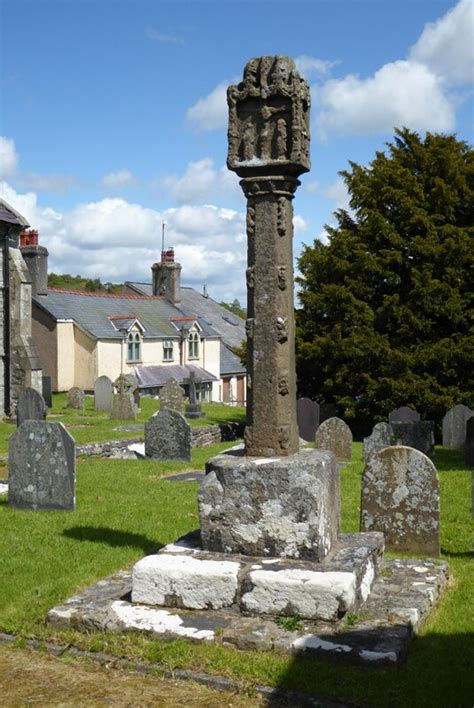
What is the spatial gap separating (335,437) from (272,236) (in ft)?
32.2

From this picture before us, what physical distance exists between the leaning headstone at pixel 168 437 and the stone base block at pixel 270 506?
906 cm

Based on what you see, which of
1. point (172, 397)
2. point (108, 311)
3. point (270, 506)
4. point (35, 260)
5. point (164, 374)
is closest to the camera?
point (270, 506)

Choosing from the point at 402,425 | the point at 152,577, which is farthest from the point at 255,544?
the point at 402,425

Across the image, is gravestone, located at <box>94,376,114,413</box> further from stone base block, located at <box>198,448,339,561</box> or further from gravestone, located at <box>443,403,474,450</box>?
stone base block, located at <box>198,448,339,561</box>

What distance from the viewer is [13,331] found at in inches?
1075

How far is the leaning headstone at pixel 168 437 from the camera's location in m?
15.5

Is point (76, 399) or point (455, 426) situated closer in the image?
point (455, 426)

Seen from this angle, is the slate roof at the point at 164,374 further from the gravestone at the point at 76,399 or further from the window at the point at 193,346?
the gravestone at the point at 76,399

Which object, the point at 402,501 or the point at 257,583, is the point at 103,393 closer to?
the point at 402,501

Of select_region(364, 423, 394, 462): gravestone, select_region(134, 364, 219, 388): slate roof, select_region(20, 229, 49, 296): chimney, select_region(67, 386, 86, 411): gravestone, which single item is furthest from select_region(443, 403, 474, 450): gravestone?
select_region(20, 229, 49, 296): chimney

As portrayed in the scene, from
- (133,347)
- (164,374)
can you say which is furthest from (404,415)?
(164,374)

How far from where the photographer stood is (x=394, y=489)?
8320 mm

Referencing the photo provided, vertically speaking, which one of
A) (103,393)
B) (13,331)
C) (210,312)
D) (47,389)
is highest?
(210,312)

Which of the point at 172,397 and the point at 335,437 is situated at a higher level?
the point at 172,397
